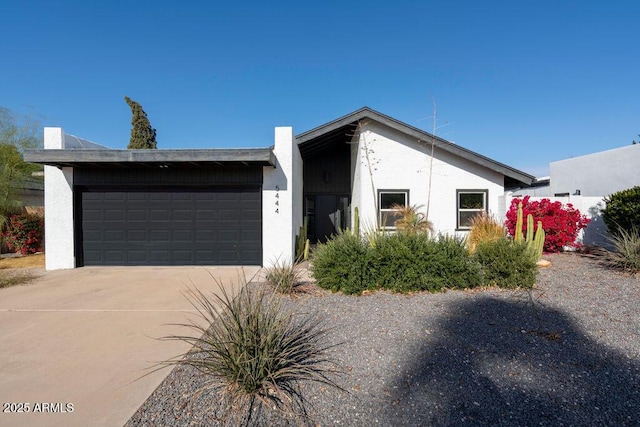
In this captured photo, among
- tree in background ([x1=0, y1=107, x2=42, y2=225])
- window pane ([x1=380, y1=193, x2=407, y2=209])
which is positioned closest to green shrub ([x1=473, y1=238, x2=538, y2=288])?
window pane ([x1=380, y1=193, x2=407, y2=209])

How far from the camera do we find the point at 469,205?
1152cm

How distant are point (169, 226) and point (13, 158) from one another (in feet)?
23.6

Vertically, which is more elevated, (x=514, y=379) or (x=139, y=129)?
(x=139, y=129)

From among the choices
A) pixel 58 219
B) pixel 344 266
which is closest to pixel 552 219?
pixel 344 266

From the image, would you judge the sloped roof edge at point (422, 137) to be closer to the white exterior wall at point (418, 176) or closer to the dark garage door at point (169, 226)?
the white exterior wall at point (418, 176)

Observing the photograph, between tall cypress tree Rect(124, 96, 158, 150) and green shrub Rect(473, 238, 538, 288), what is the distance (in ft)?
63.7

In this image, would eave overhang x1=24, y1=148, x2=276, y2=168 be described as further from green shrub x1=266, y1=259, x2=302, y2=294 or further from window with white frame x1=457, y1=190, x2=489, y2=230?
window with white frame x1=457, y1=190, x2=489, y2=230

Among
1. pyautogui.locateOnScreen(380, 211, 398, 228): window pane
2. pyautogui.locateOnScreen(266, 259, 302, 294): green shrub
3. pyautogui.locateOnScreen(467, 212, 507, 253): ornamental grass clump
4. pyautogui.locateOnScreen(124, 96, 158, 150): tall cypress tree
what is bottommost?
pyautogui.locateOnScreen(266, 259, 302, 294): green shrub

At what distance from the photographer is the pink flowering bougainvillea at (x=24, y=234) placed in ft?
38.8

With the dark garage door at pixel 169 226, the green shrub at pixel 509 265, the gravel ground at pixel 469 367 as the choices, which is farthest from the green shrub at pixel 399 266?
the dark garage door at pixel 169 226

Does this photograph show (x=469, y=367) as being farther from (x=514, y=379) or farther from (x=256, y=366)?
(x=256, y=366)

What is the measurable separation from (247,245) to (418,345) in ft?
22.0

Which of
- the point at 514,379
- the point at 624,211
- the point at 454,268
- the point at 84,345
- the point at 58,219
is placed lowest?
the point at 84,345

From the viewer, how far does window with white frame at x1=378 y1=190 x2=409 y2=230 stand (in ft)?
37.8
